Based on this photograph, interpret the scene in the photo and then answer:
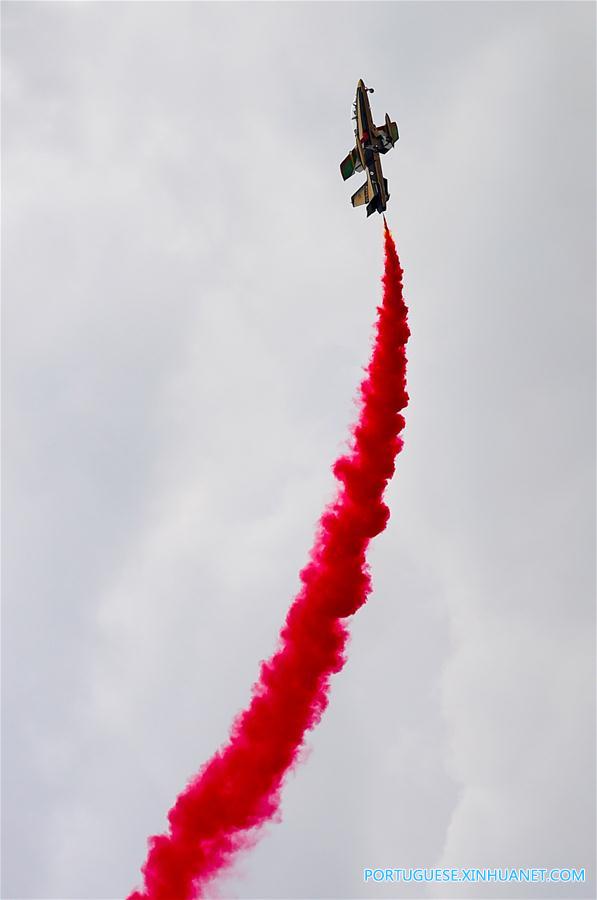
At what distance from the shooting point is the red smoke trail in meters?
59.7

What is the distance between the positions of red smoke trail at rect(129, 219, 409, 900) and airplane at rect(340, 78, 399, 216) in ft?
20.9

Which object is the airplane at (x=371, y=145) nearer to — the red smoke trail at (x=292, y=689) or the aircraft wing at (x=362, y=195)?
the aircraft wing at (x=362, y=195)

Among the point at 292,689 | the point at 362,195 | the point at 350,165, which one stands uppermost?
the point at 350,165

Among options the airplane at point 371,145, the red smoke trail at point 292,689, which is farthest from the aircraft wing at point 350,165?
the red smoke trail at point 292,689

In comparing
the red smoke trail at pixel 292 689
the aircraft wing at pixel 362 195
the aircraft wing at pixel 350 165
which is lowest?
the red smoke trail at pixel 292 689

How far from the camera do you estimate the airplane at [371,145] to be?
64.2 m

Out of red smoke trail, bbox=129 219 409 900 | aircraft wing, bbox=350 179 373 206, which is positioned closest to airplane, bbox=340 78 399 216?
aircraft wing, bbox=350 179 373 206

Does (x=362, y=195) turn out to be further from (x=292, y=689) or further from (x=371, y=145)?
(x=292, y=689)

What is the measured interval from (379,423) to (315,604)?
14783mm

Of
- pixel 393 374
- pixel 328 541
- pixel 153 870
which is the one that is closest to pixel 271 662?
pixel 328 541

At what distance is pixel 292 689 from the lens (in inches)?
2366

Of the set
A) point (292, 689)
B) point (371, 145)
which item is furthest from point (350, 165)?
point (292, 689)

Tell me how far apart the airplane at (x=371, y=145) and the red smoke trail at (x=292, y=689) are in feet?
20.9

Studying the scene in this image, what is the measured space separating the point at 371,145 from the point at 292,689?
43755mm
